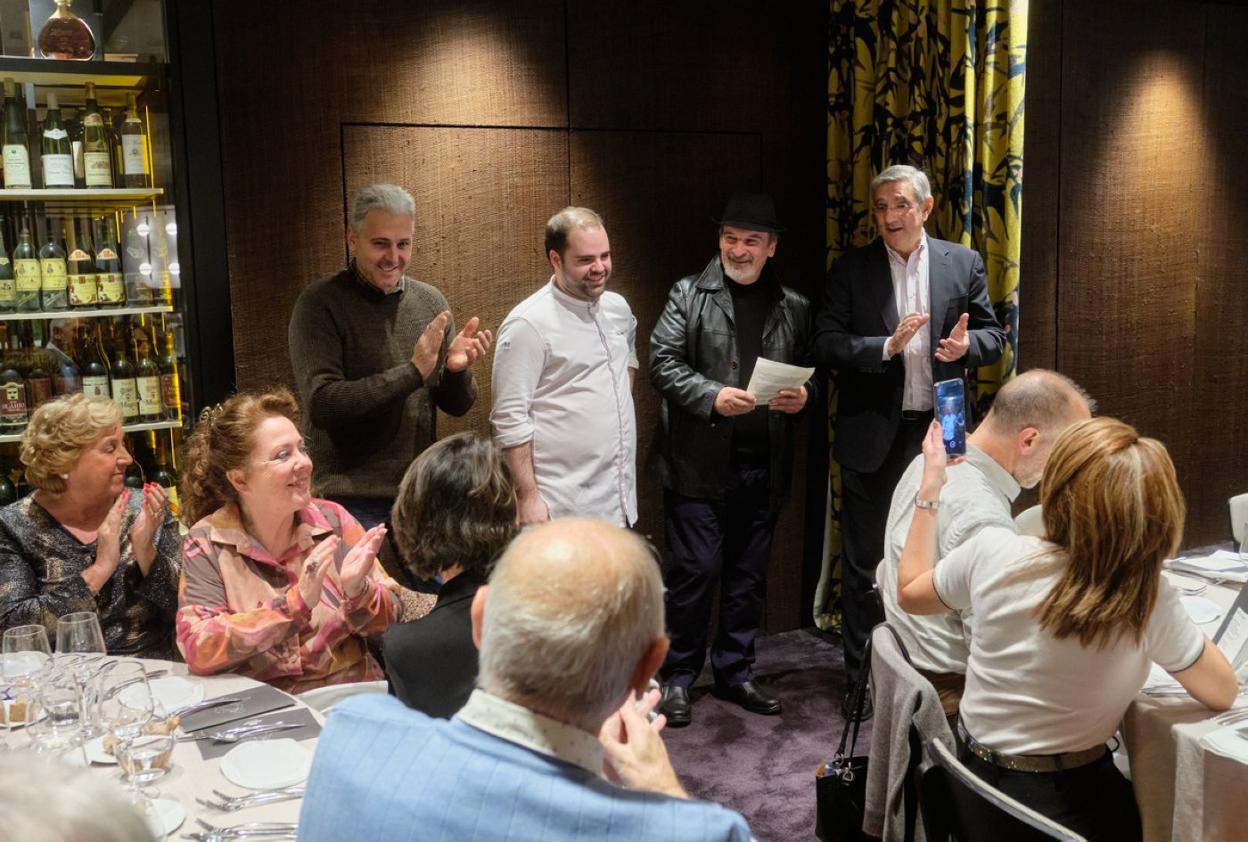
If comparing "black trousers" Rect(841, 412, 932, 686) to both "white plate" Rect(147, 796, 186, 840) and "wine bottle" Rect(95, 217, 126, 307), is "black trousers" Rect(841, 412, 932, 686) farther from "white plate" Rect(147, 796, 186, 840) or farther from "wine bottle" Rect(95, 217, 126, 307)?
"white plate" Rect(147, 796, 186, 840)

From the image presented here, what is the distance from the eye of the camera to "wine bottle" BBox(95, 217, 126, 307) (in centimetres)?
381

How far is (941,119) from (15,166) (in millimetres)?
3067

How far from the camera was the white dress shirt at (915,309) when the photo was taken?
4.07m

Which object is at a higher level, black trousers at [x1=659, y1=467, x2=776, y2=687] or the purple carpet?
black trousers at [x1=659, y1=467, x2=776, y2=687]

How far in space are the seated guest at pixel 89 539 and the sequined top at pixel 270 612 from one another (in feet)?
0.96

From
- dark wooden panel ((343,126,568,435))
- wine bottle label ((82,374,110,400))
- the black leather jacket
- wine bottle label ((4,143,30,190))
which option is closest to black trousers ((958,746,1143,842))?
the black leather jacket

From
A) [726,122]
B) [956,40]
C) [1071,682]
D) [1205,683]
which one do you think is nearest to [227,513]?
[1071,682]

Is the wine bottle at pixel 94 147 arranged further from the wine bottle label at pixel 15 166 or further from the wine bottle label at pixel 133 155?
the wine bottle label at pixel 15 166

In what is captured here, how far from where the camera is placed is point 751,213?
13.3 ft

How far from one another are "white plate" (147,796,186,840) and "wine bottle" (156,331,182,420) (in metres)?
2.33

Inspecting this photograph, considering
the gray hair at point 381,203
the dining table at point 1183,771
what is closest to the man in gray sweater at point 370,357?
the gray hair at point 381,203

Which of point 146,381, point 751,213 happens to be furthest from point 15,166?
point 751,213

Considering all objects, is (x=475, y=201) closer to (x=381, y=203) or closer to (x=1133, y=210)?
(x=381, y=203)

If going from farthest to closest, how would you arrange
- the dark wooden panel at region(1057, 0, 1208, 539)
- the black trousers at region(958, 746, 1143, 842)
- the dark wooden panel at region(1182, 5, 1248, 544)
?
the dark wooden panel at region(1182, 5, 1248, 544)
the dark wooden panel at region(1057, 0, 1208, 539)
the black trousers at region(958, 746, 1143, 842)
